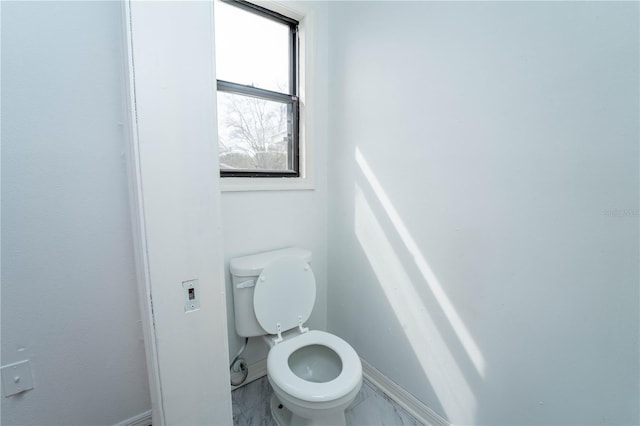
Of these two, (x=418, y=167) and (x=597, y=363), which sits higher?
(x=418, y=167)

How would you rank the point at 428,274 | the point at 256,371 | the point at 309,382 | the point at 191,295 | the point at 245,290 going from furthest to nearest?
the point at 256,371 < the point at 245,290 < the point at 428,274 < the point at 309,382 < the point at 191,295

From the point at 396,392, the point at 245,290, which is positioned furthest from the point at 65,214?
the point at 396,392

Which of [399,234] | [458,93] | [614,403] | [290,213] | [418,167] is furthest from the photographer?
[290,213]

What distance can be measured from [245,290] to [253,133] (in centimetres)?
84

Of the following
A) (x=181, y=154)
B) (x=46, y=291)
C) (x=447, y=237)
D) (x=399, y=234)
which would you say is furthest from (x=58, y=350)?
(x=447, y=237)

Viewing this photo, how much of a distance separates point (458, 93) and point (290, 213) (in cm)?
99

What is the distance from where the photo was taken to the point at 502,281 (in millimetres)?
925

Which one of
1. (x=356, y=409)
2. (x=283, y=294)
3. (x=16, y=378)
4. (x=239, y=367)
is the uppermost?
(x=283, y=294)

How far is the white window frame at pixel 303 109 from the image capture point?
134 centimetres

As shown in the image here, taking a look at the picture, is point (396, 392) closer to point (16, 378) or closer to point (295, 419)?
point (295, 419)

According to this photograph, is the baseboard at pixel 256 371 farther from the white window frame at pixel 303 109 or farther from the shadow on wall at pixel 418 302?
the white window frame at pixel 303 109

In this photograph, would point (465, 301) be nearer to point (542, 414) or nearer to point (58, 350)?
point (542, 414)

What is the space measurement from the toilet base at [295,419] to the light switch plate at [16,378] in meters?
0.96

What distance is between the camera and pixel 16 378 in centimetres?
88
